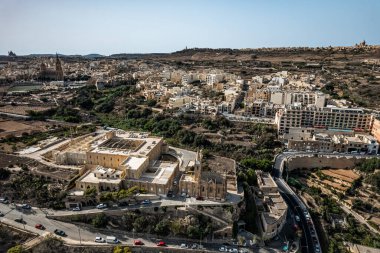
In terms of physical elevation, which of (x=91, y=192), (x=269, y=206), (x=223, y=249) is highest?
(x=91, y=192)

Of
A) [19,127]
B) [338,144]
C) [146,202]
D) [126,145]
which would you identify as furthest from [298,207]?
[19,127]

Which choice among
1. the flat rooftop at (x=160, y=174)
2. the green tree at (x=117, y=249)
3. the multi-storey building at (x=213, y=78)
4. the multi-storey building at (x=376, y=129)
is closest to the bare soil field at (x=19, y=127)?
the flat rooftop at (x=160, y=174)

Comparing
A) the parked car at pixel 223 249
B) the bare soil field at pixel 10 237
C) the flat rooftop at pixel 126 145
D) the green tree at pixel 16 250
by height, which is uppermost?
the flat rooftop at pixel 126 145

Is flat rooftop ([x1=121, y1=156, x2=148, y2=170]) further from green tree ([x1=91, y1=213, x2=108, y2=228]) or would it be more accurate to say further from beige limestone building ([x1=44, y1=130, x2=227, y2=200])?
green tree ([x1=91, y1=213, x2=108, y2=228])

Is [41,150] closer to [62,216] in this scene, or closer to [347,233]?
[62,216]

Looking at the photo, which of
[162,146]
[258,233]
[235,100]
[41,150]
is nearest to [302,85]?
[235,100]

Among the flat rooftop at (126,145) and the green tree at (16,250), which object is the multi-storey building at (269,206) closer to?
the flat rooftop at (126,145)

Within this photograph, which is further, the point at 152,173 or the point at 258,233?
the point at 152,173

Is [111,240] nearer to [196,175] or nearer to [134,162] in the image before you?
[134,162]

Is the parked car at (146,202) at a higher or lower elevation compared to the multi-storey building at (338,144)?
lower
